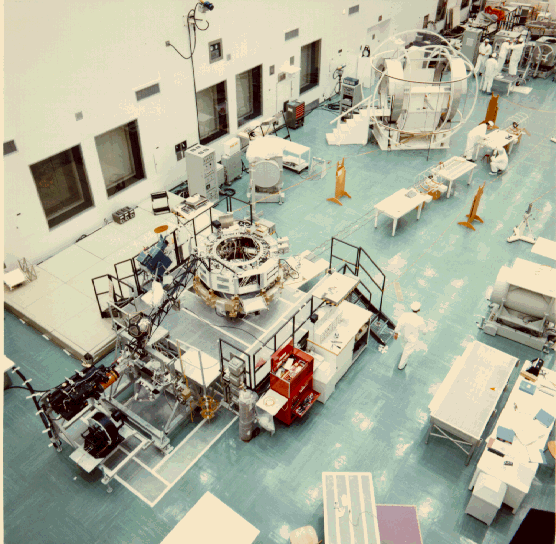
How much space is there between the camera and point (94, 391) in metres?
9.28

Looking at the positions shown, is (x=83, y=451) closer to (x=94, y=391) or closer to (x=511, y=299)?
(x=94, y=391)

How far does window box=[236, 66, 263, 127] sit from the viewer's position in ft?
61.6

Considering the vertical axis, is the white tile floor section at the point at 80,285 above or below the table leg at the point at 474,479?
above

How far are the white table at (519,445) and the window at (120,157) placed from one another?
11.8 meters

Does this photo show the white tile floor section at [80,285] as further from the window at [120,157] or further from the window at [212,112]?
the window at [212,112]

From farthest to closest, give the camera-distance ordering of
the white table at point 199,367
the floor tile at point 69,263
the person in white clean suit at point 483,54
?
the person in white clean suit at point 483,54 < the floor tile at point 69,263 < the white table at point 199,367

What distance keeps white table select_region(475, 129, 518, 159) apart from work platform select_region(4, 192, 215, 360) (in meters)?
10.8

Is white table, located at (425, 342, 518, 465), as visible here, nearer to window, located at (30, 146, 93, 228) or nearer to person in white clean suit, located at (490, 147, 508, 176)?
person in white clean suit, located at (490, 147, 508, 176)

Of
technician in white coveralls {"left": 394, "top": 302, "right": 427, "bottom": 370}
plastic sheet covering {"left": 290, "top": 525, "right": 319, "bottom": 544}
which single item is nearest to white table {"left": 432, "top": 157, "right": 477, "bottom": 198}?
technician in white coveralls {"left": 394, "top": 302, "right": 427, "bottom": 370}

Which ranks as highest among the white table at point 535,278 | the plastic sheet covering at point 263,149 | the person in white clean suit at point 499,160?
the plastic sheet covering at point 263,149

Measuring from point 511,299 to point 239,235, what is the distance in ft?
20.9

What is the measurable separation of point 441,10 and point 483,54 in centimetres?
688

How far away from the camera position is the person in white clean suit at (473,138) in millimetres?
18486

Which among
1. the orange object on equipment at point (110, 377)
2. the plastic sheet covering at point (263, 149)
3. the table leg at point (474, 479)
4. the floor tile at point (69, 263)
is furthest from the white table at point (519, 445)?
the floor tile at point (69, 263)
